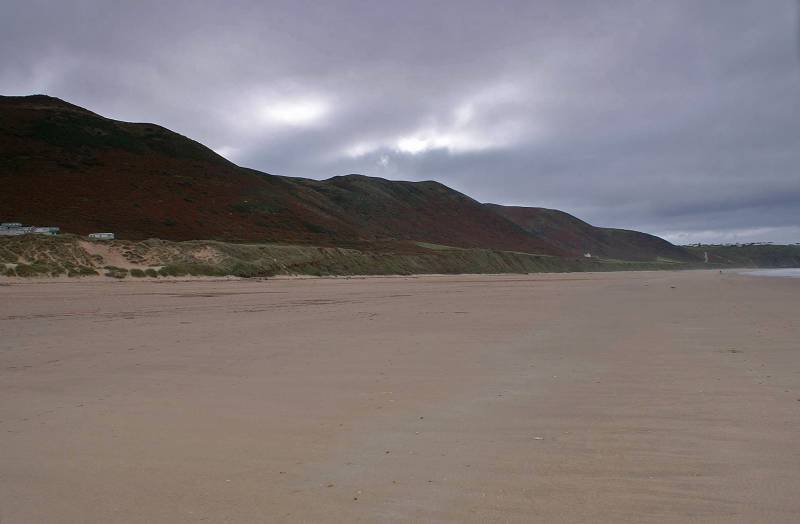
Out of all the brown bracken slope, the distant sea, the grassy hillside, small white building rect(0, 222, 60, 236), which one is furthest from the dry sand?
the distant sea

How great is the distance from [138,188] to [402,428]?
59180 mm

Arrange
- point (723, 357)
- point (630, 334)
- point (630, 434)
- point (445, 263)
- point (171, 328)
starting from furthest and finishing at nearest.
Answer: point (445, 263) < point (171, 328) < point (630, 334) < point (723, 357) < point (630, 434)

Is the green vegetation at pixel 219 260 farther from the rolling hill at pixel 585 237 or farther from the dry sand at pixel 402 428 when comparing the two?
the rolling hill at pixel 585 237

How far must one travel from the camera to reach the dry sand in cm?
306

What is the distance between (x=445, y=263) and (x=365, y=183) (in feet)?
175

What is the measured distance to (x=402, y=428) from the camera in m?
4.50

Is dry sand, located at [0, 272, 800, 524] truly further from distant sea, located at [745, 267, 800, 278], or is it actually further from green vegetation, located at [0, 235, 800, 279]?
distant sea, located at [745, 267, 800, 278]

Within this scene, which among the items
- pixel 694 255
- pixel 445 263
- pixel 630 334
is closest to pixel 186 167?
pixel 445 263

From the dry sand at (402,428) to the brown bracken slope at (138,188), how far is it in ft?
137

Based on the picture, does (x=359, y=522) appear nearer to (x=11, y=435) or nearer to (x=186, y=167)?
(x=11, y=435)

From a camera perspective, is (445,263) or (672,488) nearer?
(672,488)

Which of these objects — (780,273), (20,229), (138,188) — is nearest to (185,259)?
(20,229)

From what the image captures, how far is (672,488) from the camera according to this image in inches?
125

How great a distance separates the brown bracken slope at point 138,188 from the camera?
157 feet
